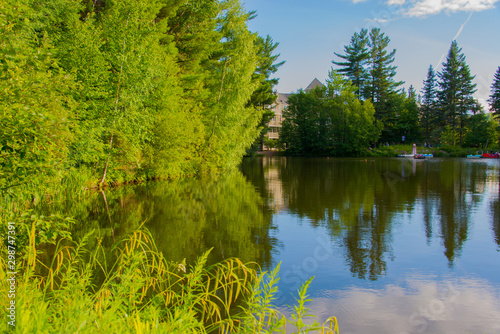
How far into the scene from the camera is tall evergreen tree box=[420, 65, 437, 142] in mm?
74562

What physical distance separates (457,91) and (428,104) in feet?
29.6

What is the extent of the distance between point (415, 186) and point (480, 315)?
1638 centimetres

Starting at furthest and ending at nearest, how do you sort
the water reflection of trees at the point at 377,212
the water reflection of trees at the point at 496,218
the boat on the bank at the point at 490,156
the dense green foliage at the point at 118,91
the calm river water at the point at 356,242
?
the boat on the bank at the point at 490,156
the water reflection of trees at the point at 496,218
the water reflection of trees at the point at 377,212
the dense green foliage at the point at 118,91
the calm river water at the point at 356,242

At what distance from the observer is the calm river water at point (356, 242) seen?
17.8 ft

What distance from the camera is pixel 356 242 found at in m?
8.84

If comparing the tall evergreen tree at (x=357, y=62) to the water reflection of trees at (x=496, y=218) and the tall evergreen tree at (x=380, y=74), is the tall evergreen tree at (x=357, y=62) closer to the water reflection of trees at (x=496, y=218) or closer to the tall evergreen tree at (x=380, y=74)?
the tall evergreen tree at (x=380, y=74)

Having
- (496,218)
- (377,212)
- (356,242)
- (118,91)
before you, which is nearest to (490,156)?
(496,218)

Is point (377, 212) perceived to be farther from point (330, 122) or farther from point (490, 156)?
point (330, 122)

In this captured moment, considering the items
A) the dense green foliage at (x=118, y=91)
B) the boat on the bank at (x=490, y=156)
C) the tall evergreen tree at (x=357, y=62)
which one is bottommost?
the boat on the bank at (x=490, y=156)

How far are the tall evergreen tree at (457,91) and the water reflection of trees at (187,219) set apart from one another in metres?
62.5

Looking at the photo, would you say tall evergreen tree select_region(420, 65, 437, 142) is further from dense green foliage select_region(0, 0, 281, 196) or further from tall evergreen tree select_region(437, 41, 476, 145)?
dense green foliage select_region(0, 0, 281, 196)

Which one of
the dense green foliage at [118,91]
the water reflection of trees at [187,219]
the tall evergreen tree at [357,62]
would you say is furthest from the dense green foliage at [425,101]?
the water reflection of trees at [187,219]

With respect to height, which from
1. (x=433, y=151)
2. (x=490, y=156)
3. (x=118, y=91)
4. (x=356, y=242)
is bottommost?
(x=356, y=242)

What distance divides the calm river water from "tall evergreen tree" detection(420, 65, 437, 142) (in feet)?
205
